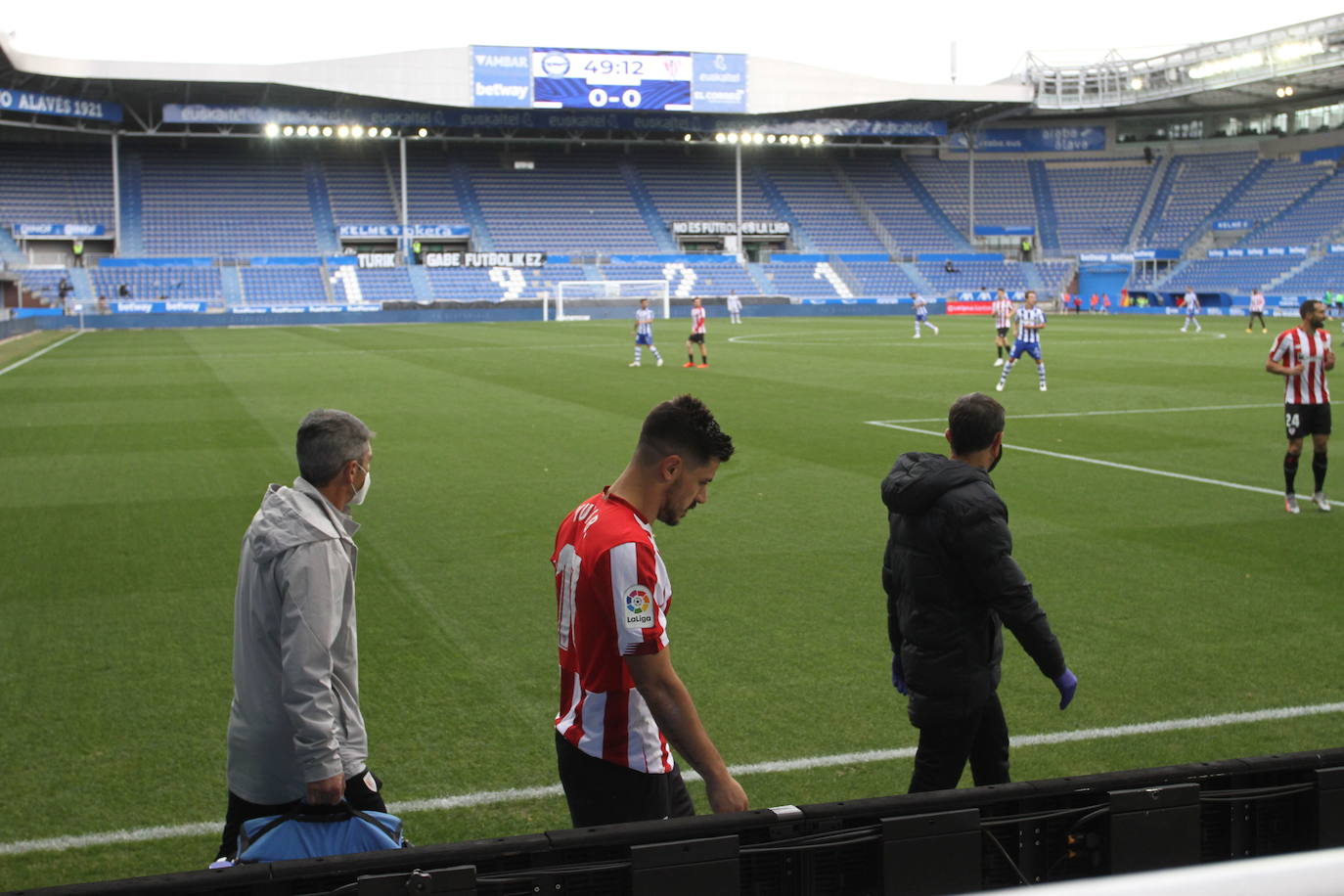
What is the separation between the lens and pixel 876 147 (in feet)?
282

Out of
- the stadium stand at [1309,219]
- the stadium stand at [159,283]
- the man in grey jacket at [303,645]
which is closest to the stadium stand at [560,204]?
the stadium stand at [159,283]

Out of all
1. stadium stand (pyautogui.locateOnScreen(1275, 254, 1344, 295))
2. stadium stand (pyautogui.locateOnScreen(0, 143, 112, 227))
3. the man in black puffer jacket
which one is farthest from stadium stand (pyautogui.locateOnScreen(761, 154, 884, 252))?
the man in black puffer jacket

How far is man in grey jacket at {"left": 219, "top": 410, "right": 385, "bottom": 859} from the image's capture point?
12.8ft

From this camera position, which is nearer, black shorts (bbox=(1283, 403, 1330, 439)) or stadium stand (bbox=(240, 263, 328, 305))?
black shorts (bbox=(1283, 403, 1330, 439))

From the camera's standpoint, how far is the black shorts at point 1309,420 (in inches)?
496

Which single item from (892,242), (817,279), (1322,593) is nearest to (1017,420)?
(1322,593)

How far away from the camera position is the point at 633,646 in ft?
12.1

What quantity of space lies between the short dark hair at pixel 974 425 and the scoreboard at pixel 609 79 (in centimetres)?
6780

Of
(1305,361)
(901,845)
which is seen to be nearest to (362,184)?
(1305,361)

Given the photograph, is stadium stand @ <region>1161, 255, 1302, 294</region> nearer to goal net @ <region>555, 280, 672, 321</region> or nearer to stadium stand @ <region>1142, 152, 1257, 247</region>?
stadium stand @ <region>1142, 152, 1257, 247</region>

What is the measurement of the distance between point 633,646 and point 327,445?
124 cm

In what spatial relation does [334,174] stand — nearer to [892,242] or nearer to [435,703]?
[892,242]

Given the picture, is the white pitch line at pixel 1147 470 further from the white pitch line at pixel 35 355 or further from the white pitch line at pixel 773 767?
the white pitch line at pixel 35 355

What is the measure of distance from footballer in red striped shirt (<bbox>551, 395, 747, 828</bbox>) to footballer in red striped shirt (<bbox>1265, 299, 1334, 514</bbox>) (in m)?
10.2
